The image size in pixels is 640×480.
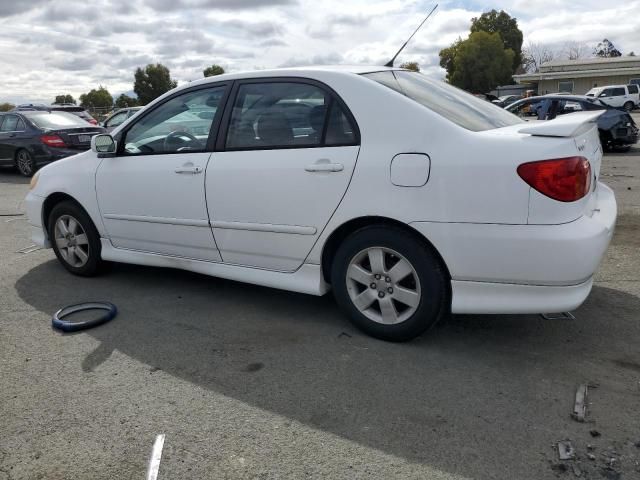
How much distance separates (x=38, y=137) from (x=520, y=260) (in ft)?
39.6

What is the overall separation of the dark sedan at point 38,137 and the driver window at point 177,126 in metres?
8.37

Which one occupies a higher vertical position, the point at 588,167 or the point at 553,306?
the point at 588,167

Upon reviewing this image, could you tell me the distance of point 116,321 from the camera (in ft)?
13.8

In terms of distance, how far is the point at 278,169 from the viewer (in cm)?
372

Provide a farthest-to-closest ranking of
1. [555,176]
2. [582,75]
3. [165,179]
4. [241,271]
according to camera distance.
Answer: [582,75] < [165,179] < [241,271] < [555,176]

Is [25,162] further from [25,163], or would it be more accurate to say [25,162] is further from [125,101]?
[125,101]

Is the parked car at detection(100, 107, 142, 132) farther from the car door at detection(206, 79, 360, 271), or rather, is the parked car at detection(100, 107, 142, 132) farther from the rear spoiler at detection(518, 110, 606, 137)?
the rear spoiler at detection(518, 110, 606, 137)

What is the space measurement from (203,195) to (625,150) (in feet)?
46.3

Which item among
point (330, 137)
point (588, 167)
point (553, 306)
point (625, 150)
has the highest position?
point (330, 137)

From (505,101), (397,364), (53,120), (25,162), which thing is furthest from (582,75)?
(397,364)

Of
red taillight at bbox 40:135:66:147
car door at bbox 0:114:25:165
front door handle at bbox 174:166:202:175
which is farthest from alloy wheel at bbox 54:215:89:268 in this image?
car door at bbox 0:114:25:165

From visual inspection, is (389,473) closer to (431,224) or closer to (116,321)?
(431,224)

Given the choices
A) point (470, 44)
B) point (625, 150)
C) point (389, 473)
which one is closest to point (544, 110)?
point (625, 150)

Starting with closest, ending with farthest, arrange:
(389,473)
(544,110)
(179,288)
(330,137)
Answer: (389,473), (330,137), (179,288), (544,110)
